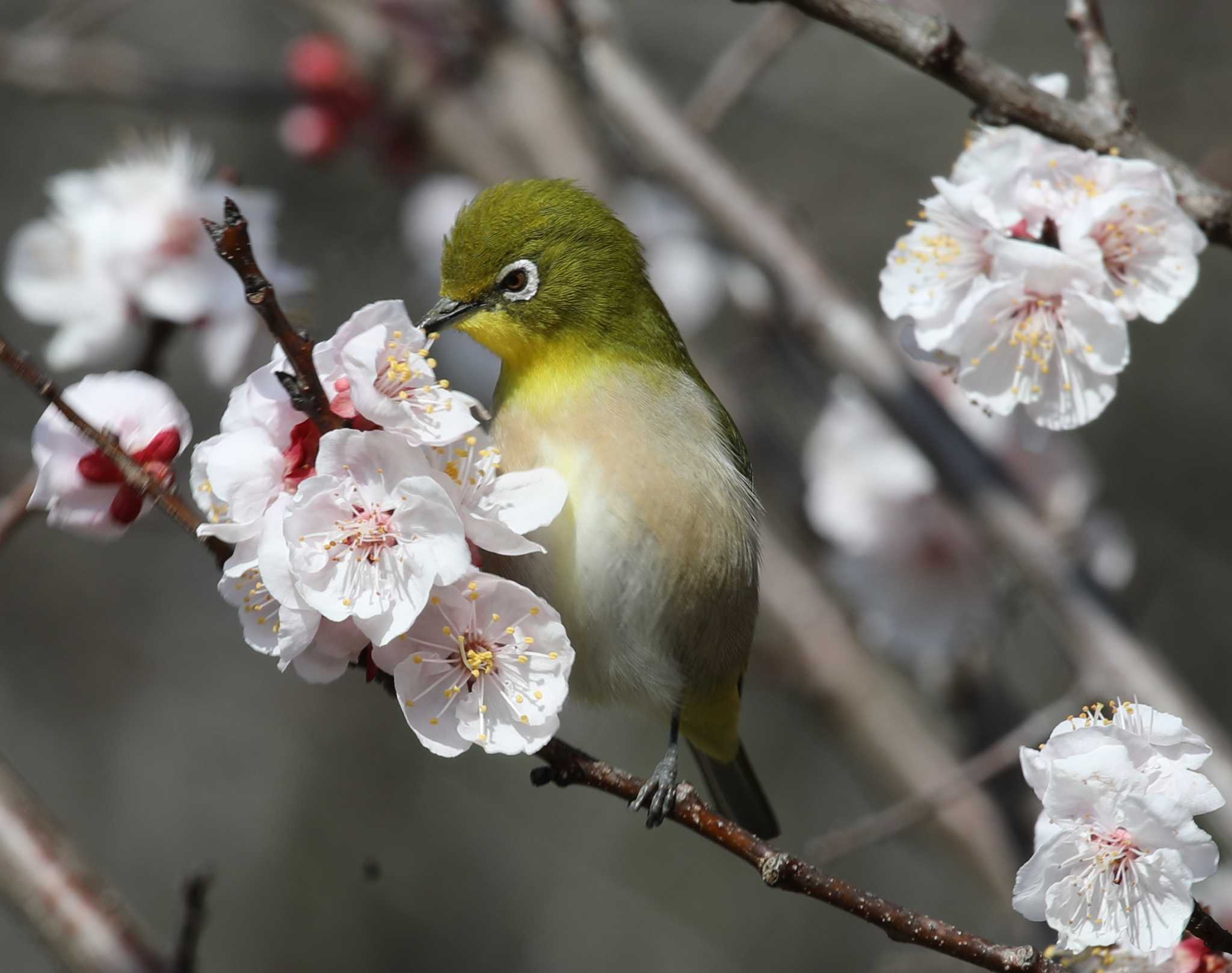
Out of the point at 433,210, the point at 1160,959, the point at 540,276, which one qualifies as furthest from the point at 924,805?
the point at 433,210

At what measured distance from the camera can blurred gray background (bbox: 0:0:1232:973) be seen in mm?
8070

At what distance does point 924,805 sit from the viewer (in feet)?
12.1

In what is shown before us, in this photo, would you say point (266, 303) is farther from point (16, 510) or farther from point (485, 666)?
point (16, 510)

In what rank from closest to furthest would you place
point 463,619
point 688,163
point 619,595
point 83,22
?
1. point 463,619
2. point 619,595
3. point 688,163
4. point 83,22

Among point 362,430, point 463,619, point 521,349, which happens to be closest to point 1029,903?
point 463,619

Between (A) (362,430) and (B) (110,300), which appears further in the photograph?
(B) (110,300)

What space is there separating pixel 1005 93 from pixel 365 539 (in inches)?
59.1

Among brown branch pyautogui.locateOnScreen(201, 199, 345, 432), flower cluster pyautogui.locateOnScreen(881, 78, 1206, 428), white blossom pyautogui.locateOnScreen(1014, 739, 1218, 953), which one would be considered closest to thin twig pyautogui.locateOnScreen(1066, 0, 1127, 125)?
flower cluster pyautogui.locateOnScreen(881, 78, 1206, 428)

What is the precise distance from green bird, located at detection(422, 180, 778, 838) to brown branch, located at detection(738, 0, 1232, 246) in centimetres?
81

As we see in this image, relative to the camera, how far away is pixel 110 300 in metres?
3.73

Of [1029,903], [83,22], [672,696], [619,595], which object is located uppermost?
[1029,903]

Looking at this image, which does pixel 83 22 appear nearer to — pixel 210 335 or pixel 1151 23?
pixel 210 335

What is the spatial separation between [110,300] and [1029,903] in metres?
2.88

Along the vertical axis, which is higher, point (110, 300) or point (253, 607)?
point (253, 607)
